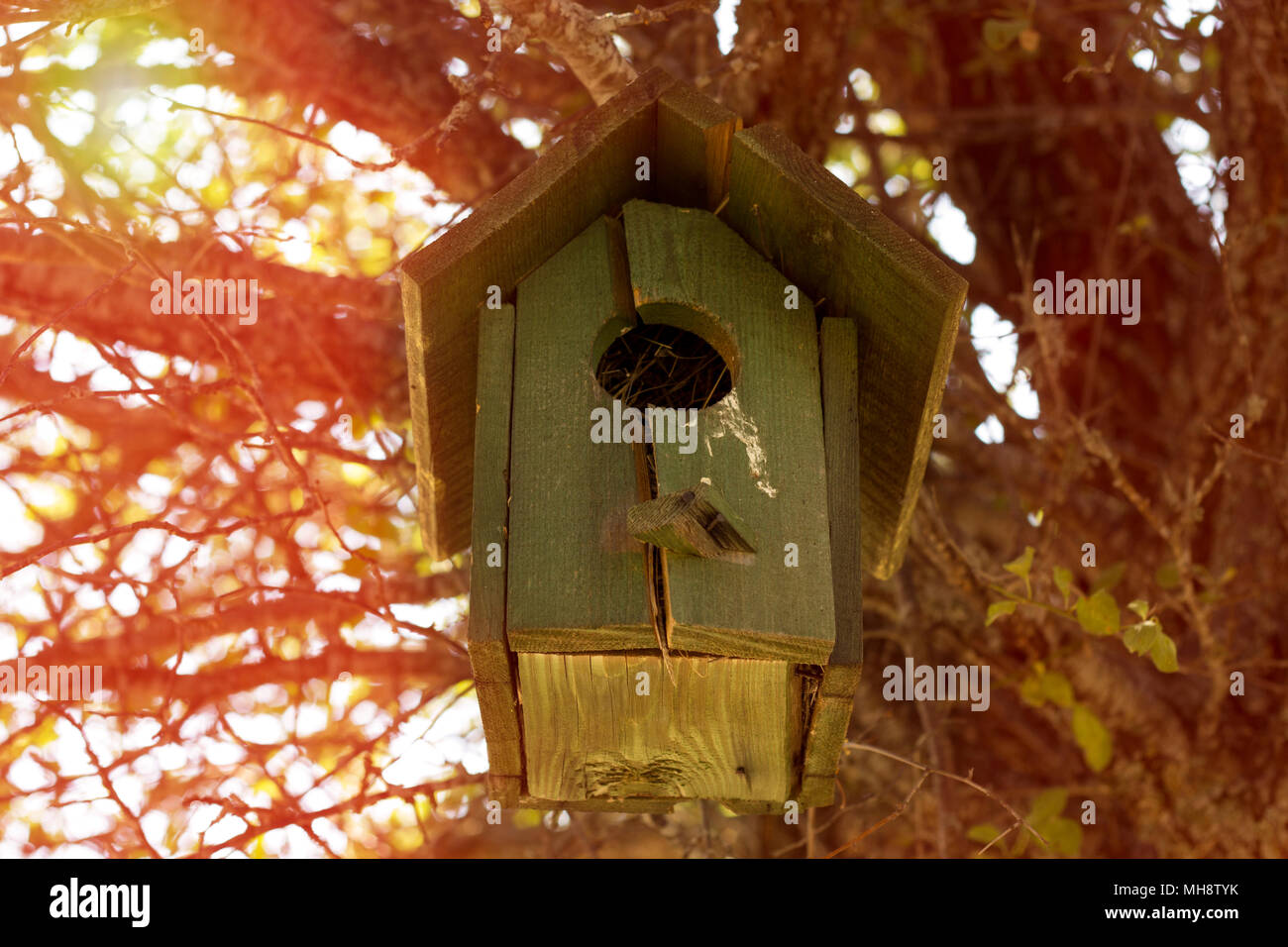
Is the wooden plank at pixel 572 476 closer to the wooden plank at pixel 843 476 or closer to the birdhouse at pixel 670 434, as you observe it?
the birdhouse at pixel 670 434

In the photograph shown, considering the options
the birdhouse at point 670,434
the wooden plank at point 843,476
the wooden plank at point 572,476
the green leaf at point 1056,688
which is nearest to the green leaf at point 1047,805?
the green leaf at point 1056,688

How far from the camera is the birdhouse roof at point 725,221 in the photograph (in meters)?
2.57

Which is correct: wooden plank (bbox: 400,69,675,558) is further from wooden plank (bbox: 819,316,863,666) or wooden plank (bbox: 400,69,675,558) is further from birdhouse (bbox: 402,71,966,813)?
wooden plank (bbox: 819,316,863,666)

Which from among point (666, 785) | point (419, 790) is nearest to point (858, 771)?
point (419, 790)

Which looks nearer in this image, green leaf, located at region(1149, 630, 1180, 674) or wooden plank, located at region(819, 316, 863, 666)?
wooden plank, located at region(819, 316, 863, 666)

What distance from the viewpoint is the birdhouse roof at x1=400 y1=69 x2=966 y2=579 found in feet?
8.42

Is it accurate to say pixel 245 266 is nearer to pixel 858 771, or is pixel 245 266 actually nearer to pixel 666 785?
pixel 666 785

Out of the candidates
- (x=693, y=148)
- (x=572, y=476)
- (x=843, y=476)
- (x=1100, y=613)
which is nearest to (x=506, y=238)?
(x=693, y=148)

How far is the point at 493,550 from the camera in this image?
7.63 feet

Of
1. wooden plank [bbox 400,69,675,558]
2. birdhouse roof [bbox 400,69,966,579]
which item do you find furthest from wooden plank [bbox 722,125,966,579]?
wooden plank [bbox 400,69,675,558]

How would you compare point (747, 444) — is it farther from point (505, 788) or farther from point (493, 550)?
point (505, 788)

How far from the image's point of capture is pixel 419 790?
343cm

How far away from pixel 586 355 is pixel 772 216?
45 cm

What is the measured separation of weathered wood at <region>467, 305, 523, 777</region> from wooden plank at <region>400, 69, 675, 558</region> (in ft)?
0.28
